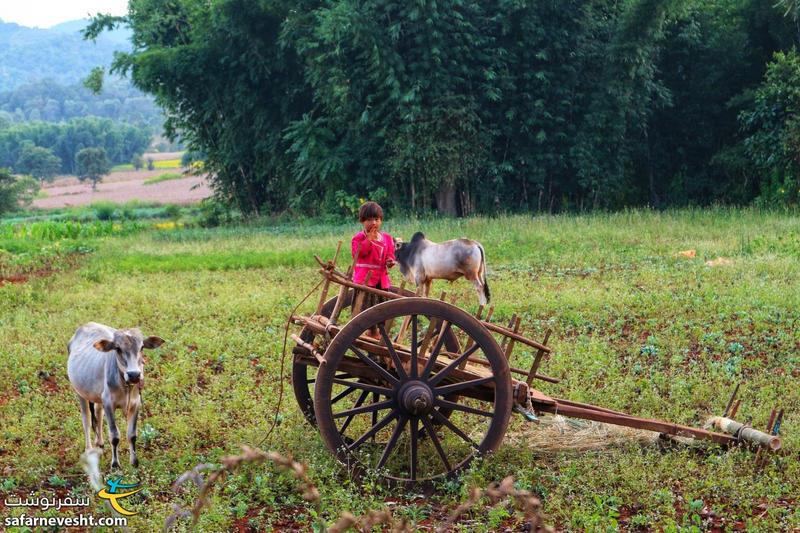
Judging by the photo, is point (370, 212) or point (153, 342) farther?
point (370, 212)

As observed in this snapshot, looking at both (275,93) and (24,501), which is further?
(275,93)

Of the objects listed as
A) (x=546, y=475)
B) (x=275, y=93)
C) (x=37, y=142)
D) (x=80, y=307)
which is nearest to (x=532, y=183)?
(x=275, y=93)

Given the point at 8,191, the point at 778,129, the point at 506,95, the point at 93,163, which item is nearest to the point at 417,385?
the point at 506,95

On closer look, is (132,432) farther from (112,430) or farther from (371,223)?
(371,223)

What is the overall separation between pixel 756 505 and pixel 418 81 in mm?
16032

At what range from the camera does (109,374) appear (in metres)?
6.13

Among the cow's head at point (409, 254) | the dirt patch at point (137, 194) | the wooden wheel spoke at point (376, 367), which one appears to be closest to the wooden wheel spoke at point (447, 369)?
the wooden wheel spoke at point (376, 367)

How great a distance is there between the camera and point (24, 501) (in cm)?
570

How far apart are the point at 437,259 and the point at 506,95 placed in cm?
1268

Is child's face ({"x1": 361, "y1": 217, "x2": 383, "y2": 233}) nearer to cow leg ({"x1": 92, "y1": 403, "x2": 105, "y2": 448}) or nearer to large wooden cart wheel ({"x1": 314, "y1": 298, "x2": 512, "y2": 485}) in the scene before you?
large wooden cart wheel ({"x1": 314, "y1": 298, "x2": 512, "y2": 485})

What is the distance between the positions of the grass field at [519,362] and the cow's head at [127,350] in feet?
2.41

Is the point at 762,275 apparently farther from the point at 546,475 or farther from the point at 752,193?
the point at 752,193

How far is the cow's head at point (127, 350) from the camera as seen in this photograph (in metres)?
5.79

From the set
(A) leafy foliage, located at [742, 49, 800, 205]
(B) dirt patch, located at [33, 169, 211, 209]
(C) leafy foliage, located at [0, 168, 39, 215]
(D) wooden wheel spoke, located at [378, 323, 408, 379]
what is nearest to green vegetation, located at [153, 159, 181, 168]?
(B) dirt patch, located at [33, 169, 211, 209]
